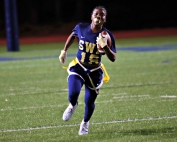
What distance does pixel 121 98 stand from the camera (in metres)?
8.80

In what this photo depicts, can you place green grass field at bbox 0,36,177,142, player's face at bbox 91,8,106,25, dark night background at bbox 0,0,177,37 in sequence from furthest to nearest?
dark night background at bbox 0,0,177,37, green grass field at bbox 0,36,177,142, player's face at bbox 91,8,106,25

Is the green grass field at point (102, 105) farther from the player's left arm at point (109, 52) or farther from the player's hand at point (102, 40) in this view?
the player's hand at point (102, 40)

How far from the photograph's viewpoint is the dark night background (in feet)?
104

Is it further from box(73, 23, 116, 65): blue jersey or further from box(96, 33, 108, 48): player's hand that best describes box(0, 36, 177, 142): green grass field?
box(96, 33, 108, 48): player's hand

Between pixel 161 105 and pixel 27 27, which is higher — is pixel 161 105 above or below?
above

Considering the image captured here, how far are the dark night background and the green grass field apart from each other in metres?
17.2

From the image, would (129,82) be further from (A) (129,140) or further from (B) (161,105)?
(A) (129,140)

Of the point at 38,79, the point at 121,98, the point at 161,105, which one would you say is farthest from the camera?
the point at 38,79

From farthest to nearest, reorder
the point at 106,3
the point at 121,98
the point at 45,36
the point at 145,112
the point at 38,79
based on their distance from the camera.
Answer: the point at 106,3, the point at 45,36, the point at 38,79, the point at 121,98, the point at 145,112

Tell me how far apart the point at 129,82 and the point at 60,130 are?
460cm

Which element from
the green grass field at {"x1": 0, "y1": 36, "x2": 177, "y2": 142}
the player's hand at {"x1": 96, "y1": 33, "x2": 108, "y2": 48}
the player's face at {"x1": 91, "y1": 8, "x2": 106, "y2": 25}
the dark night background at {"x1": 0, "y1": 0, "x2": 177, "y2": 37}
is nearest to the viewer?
the player's hand at {"x1": 96, "y1": 33, "x2": 108, "y2": 48}

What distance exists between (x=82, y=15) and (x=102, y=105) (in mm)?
25335

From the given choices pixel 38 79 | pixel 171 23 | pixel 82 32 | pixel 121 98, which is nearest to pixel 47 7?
pixel 171 23

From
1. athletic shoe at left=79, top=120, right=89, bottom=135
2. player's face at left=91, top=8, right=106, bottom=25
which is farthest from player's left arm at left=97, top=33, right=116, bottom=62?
athletic shoe at left=79, top=120, right=89, bottom=135
